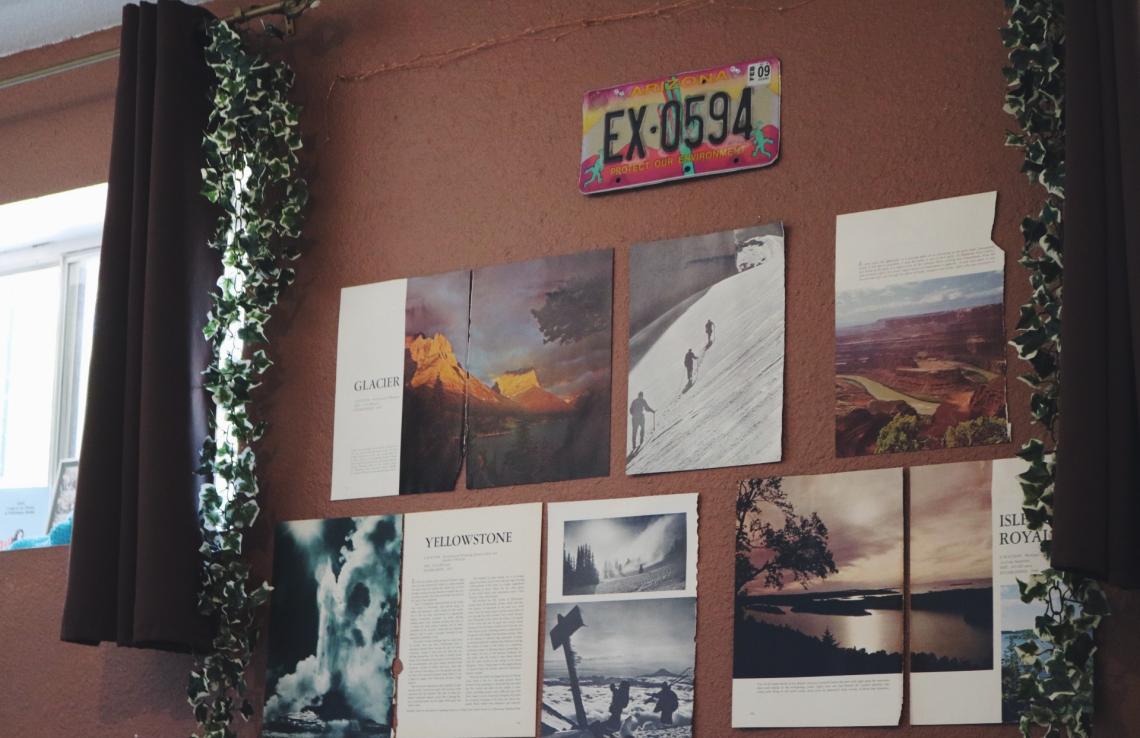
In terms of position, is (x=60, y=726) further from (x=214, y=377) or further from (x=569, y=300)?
(x=569, y=300)

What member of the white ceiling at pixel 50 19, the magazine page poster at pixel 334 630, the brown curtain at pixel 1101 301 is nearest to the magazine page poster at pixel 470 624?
the magazine page poster at pixel 334 630

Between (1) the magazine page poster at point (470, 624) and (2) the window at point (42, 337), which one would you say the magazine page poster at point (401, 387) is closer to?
(1) the magazine page poster at point (470, 624)

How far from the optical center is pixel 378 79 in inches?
136

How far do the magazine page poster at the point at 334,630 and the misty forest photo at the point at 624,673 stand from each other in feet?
1.27

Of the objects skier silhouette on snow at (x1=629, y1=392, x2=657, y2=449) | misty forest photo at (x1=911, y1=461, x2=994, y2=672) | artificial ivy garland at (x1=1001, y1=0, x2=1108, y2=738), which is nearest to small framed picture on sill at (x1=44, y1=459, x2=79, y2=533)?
skier silhouette on snow at (x1=629, y1=392, x2=657, y2=449)

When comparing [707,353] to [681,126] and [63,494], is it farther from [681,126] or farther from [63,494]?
[63,494]

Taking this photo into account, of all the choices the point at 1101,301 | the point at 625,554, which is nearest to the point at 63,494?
the point at 625,554

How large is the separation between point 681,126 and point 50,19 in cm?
178

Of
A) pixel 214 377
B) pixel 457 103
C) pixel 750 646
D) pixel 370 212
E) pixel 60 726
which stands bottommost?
pixel 60 726

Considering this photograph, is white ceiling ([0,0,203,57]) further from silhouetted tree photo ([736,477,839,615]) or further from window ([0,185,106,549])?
silhouetted tree photo ([736,477,839,615])

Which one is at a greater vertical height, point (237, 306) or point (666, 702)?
point (237, 306)

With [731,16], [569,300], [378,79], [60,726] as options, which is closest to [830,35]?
[731,16]

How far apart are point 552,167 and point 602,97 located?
18 centimetres

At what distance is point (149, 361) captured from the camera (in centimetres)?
324
